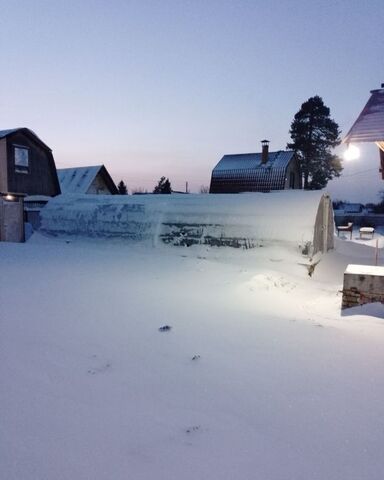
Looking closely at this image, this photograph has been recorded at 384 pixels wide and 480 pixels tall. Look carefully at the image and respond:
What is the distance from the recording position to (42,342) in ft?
12.7

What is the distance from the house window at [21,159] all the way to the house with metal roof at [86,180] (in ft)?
19.0

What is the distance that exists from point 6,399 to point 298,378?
2.62m

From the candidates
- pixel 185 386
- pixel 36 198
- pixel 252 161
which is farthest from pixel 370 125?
pixel 36 198

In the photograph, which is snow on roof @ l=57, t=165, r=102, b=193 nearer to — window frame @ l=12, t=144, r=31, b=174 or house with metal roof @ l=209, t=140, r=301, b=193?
window frame @ l=12, t=144, r=31, b=174

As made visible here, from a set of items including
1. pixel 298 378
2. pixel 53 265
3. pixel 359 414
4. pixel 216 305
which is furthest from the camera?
pixel 53 265

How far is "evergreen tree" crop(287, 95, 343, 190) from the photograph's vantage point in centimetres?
3666

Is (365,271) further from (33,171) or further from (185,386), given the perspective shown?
(33,171)

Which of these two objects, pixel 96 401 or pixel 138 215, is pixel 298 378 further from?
pixel 138 215

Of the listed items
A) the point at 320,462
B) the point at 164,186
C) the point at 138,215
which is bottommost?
the point at 320,462

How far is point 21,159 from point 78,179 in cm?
717

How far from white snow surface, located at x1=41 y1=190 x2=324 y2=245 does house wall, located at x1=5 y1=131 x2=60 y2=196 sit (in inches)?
280

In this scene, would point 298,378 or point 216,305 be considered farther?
point 216,305

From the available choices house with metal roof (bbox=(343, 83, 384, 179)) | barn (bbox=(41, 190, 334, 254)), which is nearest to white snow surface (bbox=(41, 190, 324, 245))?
barn (bbox=(41, 190, 334, 254))

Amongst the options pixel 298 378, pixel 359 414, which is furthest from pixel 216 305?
pixel 359 414
